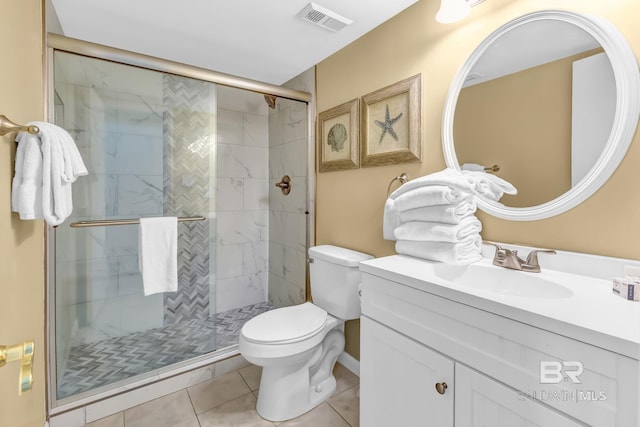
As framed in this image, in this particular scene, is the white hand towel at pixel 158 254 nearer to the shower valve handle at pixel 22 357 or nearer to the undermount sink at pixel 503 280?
the shower valve handle at pixel 22 357

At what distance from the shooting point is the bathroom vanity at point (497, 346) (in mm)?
637

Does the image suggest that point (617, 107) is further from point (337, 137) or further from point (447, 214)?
point (337, 137)

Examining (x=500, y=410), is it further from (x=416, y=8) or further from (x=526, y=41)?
(x=416, y=8)

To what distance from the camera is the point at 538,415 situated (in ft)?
2.37

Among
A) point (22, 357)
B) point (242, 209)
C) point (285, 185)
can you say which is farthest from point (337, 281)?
point (242, 209)

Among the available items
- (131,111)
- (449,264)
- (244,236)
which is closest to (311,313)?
(449,264)

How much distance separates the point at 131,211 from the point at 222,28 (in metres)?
1.23

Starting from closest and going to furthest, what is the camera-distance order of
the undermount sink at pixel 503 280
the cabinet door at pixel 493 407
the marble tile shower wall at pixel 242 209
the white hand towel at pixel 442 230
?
1. the cabinet door at pixel 493 407
2. the undermount sink at pixel 503 280
3. the white hand towel at pixel 442 230
4. the marble tile shower wall at pixel 242 209

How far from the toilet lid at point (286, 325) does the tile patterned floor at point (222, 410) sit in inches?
18.1

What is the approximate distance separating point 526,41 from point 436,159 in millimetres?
551

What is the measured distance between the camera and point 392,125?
1646mm

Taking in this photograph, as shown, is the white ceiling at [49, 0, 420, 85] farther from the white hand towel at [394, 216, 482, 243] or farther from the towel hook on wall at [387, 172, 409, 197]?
the white hand towel at [394, 216, 482, 243]

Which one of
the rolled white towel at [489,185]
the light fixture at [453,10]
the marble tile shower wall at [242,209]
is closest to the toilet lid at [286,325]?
the rolled white towel at [489,185]

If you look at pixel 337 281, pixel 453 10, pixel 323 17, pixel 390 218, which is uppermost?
pixel 323 17
